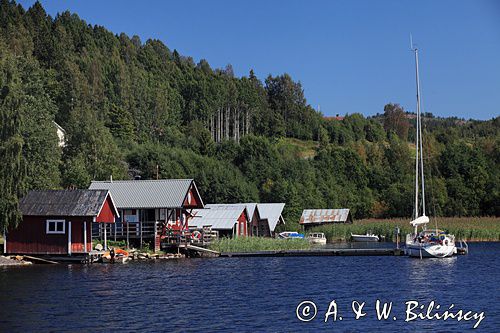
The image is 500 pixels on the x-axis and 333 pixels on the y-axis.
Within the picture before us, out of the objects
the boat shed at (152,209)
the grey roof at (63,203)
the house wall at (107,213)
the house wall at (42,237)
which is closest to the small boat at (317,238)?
the boat shed at (152,209)

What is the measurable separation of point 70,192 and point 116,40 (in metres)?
125

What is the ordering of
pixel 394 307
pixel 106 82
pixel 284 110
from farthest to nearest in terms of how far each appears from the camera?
pixel 284 110 < pixel 106 82 < pixel 394 307

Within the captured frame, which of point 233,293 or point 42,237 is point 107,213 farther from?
point 233,293

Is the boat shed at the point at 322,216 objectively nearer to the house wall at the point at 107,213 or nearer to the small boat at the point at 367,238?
the small boat at the point at 367,238

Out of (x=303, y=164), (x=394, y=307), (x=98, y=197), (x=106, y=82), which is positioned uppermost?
(x=106, y=82)

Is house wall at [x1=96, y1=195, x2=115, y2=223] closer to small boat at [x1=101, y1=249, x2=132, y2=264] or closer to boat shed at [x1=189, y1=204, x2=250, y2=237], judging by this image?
small boat at [x1=101, y1=249, x2=132, y2=264]

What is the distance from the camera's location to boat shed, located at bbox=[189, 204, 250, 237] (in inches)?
3130

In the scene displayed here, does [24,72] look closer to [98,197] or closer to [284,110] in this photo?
[98,197]

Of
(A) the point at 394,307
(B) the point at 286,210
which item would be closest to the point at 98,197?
(A) the point at 394,307

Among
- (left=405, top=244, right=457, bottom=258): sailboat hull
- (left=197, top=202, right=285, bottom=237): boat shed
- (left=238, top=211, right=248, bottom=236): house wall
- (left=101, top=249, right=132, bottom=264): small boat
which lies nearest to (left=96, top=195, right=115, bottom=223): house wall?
(left=101, top=249, right=132, bottom=264): small boat

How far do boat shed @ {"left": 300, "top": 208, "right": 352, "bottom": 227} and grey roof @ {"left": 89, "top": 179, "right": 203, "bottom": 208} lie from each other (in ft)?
143

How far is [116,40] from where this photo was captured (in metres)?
178

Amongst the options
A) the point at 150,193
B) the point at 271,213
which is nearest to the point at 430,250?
the point at 150,193

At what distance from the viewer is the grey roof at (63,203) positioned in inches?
2215
